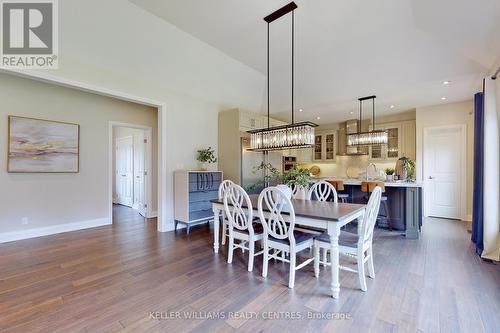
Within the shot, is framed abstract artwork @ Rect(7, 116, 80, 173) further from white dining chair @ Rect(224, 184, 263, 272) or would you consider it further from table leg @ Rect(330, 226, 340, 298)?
table leg @ Rect(330, 226, 340, 298)

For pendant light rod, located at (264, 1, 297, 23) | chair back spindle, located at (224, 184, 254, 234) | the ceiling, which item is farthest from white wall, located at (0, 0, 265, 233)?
chair back spindle, located at (224, 184, 254, 234)

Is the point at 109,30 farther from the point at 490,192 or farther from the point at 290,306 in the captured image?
the point at 490,192

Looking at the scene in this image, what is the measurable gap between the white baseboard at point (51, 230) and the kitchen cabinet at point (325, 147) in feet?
19.4

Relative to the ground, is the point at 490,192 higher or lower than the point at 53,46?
lower

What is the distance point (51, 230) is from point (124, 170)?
9.48 ft

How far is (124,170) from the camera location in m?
6.85

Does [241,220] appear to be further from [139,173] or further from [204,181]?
[139,173]

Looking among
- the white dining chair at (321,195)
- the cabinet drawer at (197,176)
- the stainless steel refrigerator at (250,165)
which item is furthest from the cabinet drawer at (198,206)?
the white dining chair at (321,195)

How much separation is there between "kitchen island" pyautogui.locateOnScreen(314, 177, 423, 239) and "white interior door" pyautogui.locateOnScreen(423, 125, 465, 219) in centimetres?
201

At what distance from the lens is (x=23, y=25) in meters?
2.86

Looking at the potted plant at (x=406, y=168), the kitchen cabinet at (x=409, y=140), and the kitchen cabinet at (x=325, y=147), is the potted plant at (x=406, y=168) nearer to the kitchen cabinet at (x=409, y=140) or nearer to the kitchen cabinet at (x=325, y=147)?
the kitchen cabinet at (x=409, y=140)

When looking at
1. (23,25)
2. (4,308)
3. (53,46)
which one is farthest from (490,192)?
(23,25)

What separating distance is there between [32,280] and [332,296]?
3.01 meters

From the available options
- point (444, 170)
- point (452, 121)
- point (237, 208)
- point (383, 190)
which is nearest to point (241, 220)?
point (237, 208)
